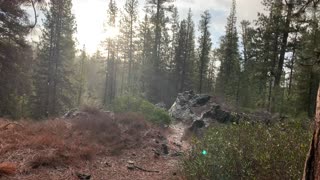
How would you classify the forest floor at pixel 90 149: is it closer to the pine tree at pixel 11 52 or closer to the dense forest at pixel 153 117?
the dense forest at pixel 153 117

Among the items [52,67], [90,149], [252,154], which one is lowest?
[90,149]

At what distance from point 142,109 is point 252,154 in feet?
50.8

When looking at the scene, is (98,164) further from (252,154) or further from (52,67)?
(52,67)

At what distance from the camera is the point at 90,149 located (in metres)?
13.9

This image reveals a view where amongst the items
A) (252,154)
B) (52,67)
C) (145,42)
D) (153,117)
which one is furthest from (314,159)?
(145,42)

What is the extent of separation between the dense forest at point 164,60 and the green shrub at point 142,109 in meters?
3.48

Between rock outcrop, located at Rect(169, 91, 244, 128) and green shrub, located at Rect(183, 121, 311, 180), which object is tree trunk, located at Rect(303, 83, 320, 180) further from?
rock outcrop, located at Rect(169, 91, 244, 128)

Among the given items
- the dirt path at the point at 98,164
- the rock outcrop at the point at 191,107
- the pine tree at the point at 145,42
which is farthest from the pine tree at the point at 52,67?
the pine tree at the point at 145,42

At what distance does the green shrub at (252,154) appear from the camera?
7.16 meters

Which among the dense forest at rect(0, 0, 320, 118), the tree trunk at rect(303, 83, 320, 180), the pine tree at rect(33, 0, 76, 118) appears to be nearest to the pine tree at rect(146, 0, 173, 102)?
the dense forest at rect(0, 0, 320, 118)

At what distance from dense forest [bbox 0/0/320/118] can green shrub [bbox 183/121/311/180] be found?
1964 millimetres

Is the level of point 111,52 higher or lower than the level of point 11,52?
higher

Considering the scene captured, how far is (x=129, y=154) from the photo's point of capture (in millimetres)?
15250

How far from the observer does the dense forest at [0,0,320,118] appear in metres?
19.6
